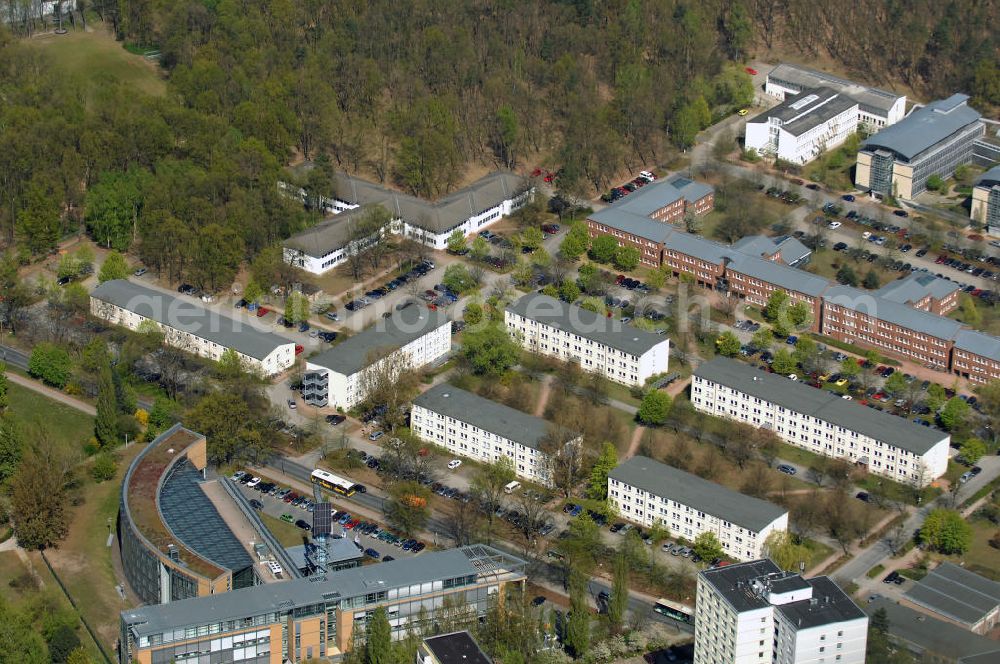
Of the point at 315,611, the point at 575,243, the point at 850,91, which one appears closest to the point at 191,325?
the point at 575,243

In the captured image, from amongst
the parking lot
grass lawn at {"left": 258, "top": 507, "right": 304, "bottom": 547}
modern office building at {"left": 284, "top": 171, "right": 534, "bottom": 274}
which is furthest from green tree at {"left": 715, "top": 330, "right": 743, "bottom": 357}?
grass lawn at {"left": 258, "top": 507, "right": 304, "bottom": 547}

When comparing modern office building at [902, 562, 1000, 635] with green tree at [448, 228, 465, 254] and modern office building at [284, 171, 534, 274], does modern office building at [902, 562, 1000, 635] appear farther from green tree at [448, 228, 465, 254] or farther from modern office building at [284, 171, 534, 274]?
modern office building at [284, 171, 534, 274]

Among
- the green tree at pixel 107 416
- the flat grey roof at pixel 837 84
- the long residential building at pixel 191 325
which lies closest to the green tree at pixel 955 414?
the long residential building at pixel 191 325

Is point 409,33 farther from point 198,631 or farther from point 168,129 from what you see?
point 198,631

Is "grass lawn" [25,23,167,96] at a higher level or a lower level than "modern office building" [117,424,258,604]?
higher

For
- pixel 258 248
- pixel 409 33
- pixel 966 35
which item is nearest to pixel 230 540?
pixel 258 248

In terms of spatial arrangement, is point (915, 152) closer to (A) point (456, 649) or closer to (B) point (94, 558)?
(A) point (456, 649)
